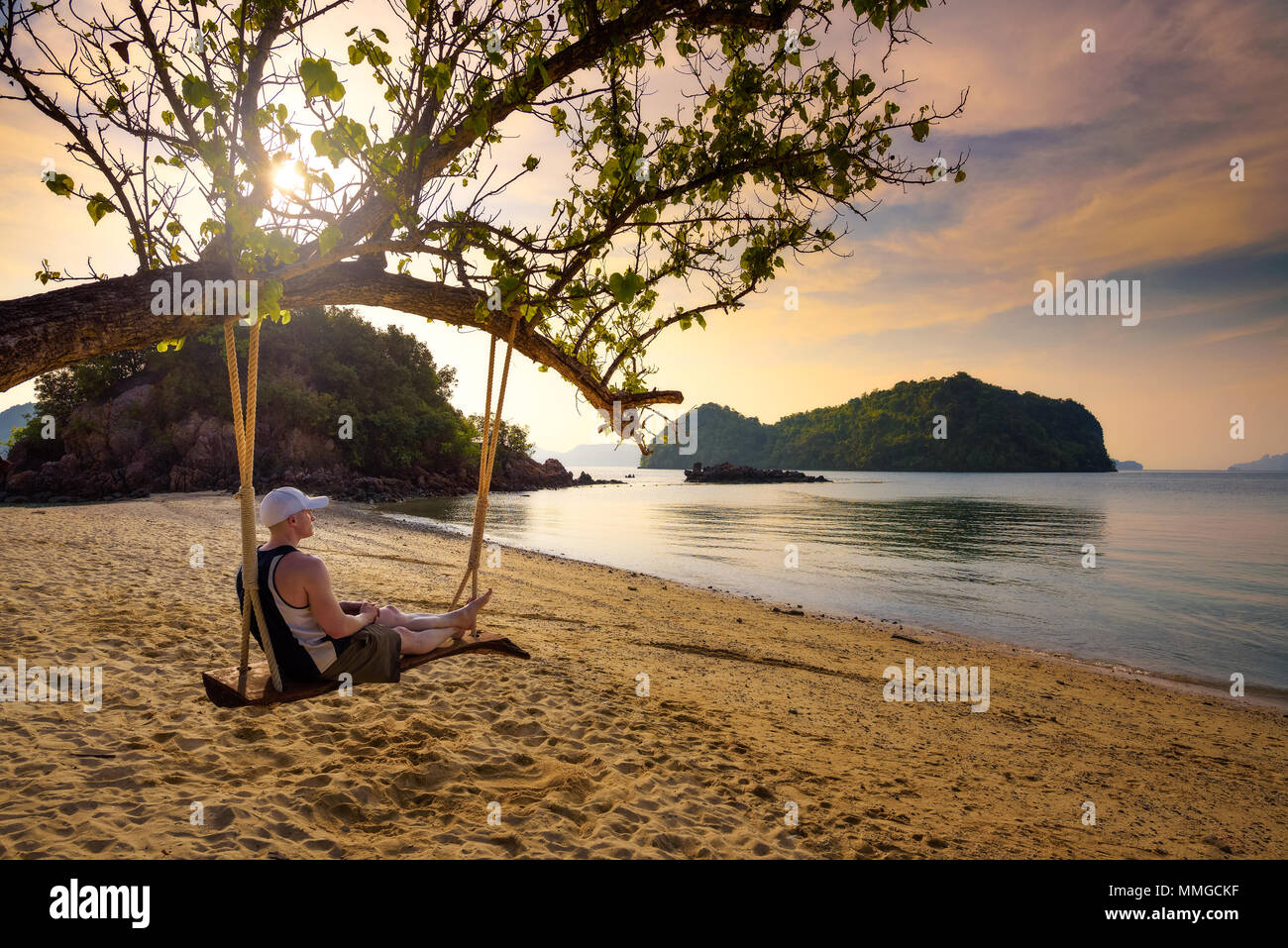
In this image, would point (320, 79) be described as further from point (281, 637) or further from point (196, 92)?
point (281, 637)

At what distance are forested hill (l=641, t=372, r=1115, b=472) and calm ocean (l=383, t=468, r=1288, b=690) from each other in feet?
243

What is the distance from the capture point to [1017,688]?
9.03 m

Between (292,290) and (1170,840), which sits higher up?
(292,290)

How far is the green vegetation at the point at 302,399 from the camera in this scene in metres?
41.0

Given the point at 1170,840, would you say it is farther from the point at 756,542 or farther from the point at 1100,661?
the point at 756,542

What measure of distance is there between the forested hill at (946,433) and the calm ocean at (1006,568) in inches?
2911

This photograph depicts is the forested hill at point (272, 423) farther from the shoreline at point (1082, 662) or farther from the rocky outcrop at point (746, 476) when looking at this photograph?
the rocky outcrop at point (746, 476)

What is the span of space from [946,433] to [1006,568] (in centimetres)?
11274

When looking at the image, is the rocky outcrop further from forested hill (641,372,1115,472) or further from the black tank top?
the black tank top

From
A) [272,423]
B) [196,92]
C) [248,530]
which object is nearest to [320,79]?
[196,92]
